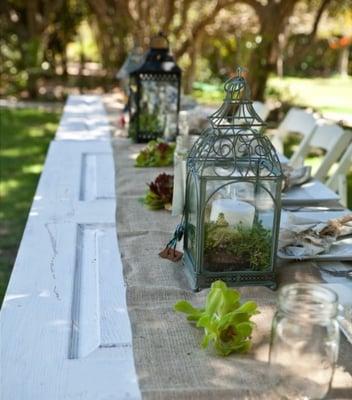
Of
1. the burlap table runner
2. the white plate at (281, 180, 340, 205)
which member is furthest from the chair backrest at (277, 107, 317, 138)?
the burlap table runner

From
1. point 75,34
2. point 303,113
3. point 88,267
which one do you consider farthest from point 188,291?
point 75,34

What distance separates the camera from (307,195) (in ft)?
7.36

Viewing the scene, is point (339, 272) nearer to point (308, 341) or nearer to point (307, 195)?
point (308, 341)

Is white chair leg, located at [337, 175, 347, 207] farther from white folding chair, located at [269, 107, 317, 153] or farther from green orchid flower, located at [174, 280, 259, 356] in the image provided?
green orchid flower, located at [174, 280, 259, 356]

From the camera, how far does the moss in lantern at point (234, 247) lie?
1461 mm

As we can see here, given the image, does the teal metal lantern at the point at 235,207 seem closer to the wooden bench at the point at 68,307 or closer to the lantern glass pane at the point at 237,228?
the lantern glass pane at the point at 237,228

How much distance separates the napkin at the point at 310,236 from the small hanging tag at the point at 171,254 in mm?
258

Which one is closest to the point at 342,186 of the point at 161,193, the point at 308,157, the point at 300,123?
the point at 300,123

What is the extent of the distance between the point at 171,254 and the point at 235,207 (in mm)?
256

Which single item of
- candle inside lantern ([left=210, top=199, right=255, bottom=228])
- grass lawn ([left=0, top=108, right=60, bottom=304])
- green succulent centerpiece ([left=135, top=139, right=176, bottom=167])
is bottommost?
grass lawn ([left=0, top=108, right=60, bottom=304])

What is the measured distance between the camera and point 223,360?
1.16 m

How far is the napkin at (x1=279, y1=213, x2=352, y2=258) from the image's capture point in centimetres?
164

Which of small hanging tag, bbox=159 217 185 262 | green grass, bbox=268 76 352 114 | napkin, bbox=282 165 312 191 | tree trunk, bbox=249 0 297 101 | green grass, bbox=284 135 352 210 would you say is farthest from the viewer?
green grass, bbox=268 76 352 114

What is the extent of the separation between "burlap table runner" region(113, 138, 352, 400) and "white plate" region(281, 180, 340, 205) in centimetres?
51
